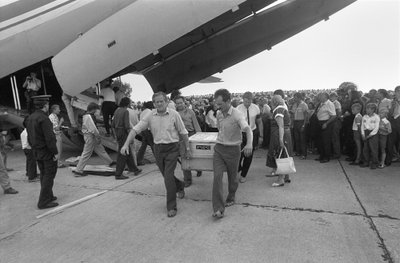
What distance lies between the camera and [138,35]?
6.71 m

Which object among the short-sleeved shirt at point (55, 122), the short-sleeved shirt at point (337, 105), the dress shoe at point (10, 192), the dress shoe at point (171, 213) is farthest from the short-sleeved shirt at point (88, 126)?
the short-sleeved shirt at point (337, 105)

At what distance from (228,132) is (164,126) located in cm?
88

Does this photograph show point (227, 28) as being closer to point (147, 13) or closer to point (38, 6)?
point (147, 13)

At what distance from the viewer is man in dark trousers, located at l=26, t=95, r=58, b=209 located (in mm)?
4207

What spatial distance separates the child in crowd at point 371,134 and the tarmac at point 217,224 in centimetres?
37

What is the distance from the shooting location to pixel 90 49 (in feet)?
22.9

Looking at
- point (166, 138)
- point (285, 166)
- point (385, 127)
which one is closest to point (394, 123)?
point (385, 127)

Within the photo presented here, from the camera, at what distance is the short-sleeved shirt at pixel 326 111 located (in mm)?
6293

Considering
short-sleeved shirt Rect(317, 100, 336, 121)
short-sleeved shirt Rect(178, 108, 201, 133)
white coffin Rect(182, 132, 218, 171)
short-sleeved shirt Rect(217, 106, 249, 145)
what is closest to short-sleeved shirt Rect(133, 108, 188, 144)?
Result: white coffin Rect(182, 132, 218, 171)

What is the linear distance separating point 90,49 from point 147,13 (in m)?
1.70

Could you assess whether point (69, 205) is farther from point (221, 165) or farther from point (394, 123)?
point (394, 123)

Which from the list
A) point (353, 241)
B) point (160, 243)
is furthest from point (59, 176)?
point (353, 241)

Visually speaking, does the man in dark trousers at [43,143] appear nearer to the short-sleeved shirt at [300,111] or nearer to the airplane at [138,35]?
the airplane at [138,35]

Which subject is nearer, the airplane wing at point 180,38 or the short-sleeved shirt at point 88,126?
the short-sleeved shirt at point 88,126
